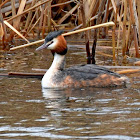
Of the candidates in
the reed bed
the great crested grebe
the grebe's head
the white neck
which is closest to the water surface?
the great crested grebe

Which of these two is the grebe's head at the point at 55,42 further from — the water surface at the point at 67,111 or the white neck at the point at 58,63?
the water surface at the point at 67,111

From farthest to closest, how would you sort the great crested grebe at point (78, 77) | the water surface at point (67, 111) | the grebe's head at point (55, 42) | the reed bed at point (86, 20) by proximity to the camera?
1. the reed bed at point (86, 20)
2. the grebe's head at point (55, 42)
3. the great crested grebe at point (78, 77)
4. the water surface at point (67, 111)

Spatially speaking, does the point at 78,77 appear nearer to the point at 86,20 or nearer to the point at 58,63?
the point at 58,63

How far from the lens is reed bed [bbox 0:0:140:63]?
758 cm

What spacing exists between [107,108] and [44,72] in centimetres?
233

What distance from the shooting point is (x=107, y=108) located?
4777mm

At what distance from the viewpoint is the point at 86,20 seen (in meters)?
8.04

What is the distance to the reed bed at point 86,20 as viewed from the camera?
24.9 ft

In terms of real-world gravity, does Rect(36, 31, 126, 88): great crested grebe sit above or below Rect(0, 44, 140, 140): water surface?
above

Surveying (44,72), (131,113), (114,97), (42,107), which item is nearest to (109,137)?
(131,113)

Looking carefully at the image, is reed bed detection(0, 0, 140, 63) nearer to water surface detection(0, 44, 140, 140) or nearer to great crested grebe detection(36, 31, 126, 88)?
great crested grebe detection(36, 31, 126, 88)

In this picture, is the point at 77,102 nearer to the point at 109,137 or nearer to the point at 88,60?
the point at 109,137

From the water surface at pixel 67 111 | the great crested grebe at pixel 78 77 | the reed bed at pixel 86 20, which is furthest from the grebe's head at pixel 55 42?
the reed bed at pixel 86 20

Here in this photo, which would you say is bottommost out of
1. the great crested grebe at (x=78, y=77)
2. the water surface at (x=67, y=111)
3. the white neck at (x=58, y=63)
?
the water surface at (x=67, y=111)
